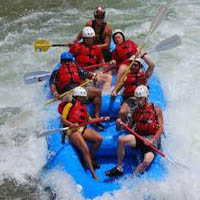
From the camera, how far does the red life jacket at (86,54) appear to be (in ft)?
18.6

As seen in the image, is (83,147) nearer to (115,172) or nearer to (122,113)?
(115,172)

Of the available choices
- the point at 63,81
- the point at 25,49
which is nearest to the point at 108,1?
the point at 25,49

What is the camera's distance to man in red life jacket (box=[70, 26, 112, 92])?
18.2ft

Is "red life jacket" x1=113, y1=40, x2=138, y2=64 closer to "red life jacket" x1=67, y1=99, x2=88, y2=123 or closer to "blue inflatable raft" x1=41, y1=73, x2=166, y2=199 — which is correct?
"blue inflatable raft" x1=41, y1=73, x2=166, y2=199

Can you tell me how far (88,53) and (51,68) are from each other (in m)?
2.16

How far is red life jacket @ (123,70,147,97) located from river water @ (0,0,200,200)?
2.18 feet

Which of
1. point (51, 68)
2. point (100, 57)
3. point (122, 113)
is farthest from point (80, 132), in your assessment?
point (51, 68)

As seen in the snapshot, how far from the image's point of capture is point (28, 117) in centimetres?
531

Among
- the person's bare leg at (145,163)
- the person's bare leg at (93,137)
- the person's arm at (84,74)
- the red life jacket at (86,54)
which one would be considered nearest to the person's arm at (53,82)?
the person's arm at (84,74)

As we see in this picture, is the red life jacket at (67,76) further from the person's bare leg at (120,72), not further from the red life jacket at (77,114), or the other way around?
the red life jacket at (77,114)

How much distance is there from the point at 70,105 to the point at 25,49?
4.46 metres

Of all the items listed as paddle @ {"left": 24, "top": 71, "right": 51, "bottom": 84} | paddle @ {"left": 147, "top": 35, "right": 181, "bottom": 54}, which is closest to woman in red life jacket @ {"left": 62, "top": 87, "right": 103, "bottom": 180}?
paddle @ {"left": 24, "top": 71, "right": 51, "bottom": 84}

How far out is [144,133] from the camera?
4375 millimetres

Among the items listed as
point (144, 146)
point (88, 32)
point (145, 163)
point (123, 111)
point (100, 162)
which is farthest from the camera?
point (88, 32)
